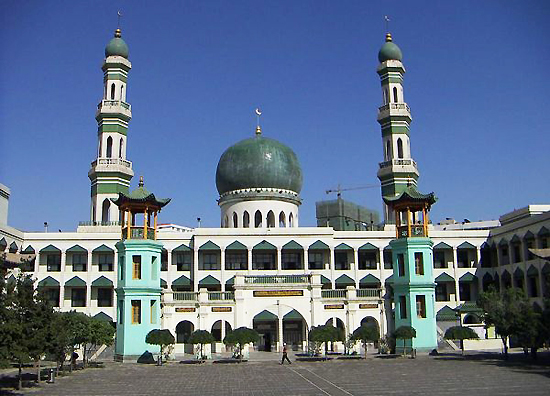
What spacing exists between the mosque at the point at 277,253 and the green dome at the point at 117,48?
0.11 metres

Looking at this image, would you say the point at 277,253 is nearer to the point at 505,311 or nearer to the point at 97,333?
the point at 97,333

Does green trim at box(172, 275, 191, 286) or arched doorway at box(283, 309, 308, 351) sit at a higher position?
green trim at box(172, 275, 191, 286)

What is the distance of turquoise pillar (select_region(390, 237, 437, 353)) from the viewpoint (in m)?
44.8

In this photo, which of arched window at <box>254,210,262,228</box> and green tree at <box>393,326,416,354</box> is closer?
green tree at <box>393,326,416,354</box>

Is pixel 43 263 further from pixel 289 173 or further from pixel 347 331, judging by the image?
pixel 347 331

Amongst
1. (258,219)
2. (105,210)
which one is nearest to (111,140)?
(105,210)

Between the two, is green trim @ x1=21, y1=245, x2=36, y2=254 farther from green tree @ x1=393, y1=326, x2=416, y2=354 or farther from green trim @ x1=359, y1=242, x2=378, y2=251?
green tree @ x1=393, y1=326, x2=416, y2=354

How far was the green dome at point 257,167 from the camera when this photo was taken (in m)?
61.5

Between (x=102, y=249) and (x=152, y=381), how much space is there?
29424 millimetres

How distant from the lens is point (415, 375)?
3103 cm

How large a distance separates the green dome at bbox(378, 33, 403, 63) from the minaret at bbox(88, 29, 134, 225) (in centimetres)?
2647

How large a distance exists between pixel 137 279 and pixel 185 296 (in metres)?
4.53

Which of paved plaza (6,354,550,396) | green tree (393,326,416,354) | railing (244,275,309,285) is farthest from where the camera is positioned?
railing (244,275,309,285)

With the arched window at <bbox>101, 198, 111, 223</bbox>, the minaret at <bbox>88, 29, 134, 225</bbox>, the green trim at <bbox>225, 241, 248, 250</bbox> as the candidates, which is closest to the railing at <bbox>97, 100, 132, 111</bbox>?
the minaret at <bbox>88, 29, 134, 225</bbox>
